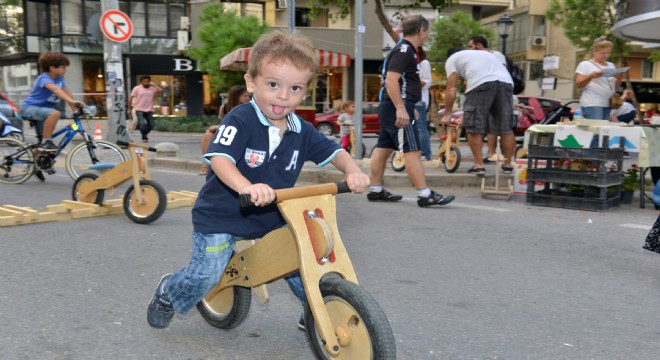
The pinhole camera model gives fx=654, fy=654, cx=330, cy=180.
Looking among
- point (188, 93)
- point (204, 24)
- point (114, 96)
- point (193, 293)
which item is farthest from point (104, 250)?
point (188, 93)

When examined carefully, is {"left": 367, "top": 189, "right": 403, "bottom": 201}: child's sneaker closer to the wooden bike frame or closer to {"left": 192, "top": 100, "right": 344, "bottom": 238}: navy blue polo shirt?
{"left": 192, "top": 100, "right": 344, "bottom": 238}: navy blue polo shirt

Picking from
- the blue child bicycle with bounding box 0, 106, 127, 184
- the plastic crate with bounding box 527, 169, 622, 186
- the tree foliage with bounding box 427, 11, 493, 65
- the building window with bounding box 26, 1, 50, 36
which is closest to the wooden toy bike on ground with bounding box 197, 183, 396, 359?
the plastic crate with bounding box 527, 169, 622, 186

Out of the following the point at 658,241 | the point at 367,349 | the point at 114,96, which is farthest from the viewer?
the point at 114,96

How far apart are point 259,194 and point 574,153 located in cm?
535

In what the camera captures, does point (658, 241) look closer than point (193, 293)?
No

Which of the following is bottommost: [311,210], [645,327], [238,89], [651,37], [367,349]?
[645,327]

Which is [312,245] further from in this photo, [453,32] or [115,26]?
[453,32]

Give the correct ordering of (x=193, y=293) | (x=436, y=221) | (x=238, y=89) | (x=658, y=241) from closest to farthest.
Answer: (x=193, y=293) < (x=658, y=241) < (x=436, y=221) < (x=238, y=89)

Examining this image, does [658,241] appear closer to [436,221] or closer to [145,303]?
[436,221]

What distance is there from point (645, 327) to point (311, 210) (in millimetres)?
2017

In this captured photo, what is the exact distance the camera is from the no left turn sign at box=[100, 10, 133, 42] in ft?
38.8

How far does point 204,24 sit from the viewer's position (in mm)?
25062

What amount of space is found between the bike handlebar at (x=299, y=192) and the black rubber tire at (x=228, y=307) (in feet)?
2.94

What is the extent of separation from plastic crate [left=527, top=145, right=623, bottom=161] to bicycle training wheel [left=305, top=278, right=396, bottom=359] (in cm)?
503
